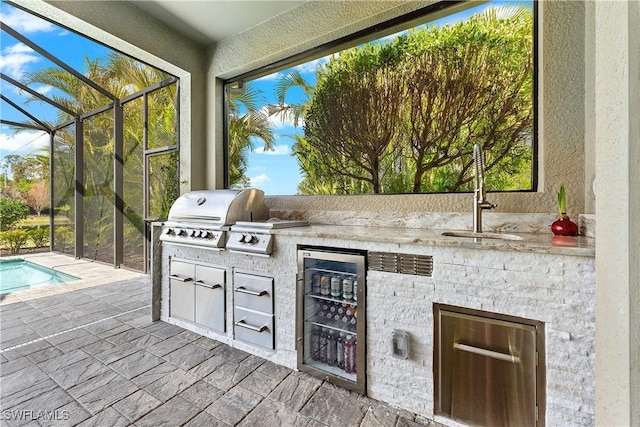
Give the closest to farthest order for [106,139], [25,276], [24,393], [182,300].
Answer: [24,393] → [182,300] → [25,276] → [106,139]

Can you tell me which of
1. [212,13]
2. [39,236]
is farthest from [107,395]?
[39,236]

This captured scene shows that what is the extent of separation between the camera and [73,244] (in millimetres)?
5820

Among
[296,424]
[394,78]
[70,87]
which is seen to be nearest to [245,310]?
[296,424]

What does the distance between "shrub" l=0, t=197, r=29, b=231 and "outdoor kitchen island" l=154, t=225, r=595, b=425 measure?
5.96 meters

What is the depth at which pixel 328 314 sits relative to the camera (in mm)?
2080

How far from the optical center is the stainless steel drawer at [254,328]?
83.5 inches

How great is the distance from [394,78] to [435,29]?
1.61 feet

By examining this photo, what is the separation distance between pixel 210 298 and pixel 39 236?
20.0 ft

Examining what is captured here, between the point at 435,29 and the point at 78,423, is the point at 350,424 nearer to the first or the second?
the point at 78,423

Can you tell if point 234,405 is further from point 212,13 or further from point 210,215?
point 212,13

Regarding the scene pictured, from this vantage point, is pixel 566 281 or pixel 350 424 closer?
pixel 566 281

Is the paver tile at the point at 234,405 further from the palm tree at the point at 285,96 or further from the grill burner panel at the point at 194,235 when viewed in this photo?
the palm tree at the point at 285,96

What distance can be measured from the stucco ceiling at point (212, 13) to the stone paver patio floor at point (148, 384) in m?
3.37

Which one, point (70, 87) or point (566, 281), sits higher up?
point (70, 87)
